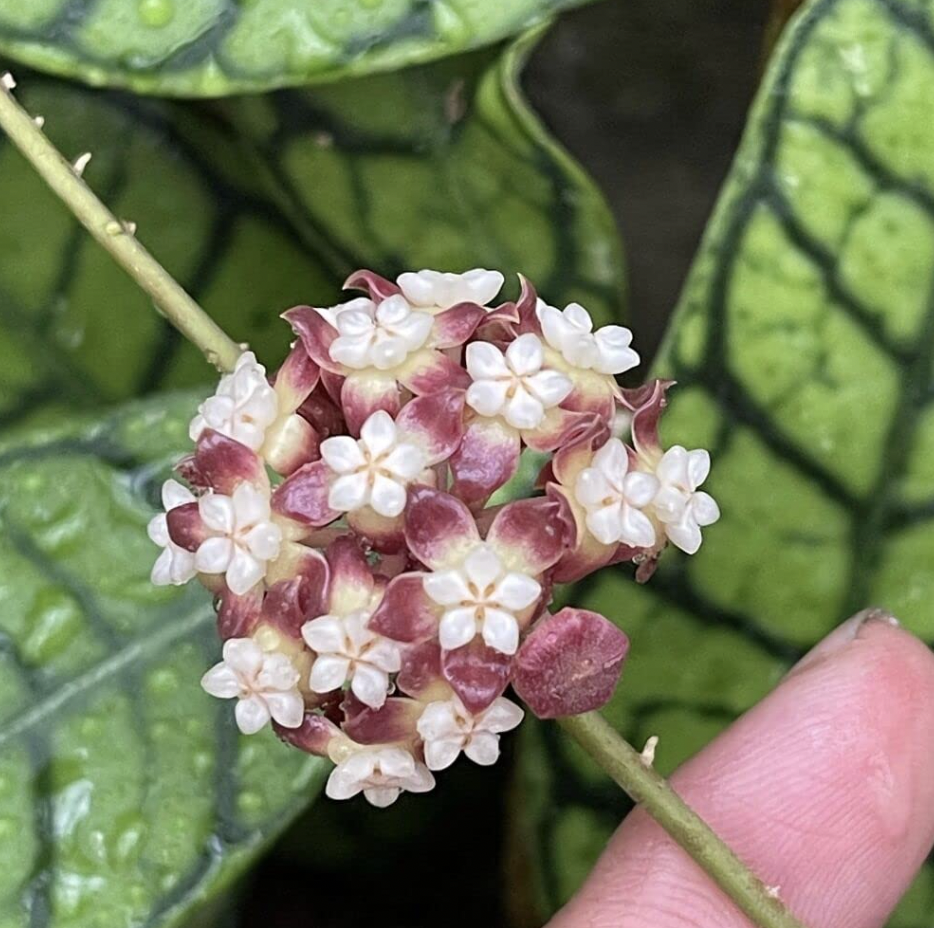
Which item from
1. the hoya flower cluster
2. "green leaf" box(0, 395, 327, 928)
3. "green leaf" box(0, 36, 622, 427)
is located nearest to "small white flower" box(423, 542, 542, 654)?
the hoya flower cluster

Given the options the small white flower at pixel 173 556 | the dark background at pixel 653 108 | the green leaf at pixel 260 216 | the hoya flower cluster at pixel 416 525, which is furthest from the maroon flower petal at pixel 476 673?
the dark background at pixel 653 108

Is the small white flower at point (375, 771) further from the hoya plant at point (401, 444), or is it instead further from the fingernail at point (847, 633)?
the fingernail at point (847, 633)

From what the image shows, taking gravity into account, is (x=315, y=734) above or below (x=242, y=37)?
below

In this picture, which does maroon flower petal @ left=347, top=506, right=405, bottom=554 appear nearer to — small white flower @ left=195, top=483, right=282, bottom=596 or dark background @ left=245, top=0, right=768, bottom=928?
small white flower @ left=195, top=483, right=282, bottom=596

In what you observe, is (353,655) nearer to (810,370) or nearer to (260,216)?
(810,370)

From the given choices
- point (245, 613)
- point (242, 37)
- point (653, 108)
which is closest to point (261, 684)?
point (245, 613)

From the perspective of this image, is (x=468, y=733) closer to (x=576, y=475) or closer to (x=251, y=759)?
(x=576, y=475)

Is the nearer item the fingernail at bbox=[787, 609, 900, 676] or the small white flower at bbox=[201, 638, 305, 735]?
the small white flower at bbox=[201, 638, 305, 735]
